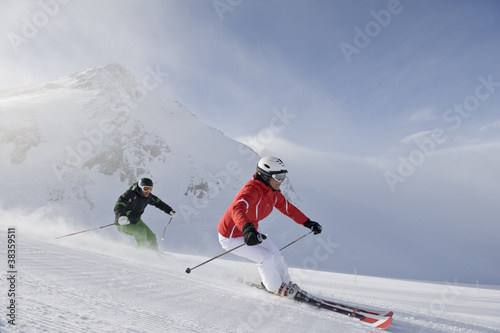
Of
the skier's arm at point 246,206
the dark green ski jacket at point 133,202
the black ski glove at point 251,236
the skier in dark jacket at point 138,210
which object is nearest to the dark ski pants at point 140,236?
the skier in dark jacket at point 138,210

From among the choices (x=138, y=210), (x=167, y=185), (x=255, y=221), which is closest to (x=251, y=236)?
(x=255, y=221)

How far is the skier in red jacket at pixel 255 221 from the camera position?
12.8ft

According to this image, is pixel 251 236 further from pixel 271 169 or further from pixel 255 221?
pixel 271 169

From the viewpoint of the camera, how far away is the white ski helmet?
4.46 meters

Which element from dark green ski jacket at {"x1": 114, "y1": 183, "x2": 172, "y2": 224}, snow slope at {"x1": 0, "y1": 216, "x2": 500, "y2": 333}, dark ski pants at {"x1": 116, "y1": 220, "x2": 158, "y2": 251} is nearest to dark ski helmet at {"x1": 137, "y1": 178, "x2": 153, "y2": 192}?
dark green ski jacket at {"x1": 114, "y1": 183, "x2": 172, "y2": 224}

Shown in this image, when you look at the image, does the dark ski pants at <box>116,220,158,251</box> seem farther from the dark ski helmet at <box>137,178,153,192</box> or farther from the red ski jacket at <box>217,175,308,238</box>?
the red ski jacket at <box>217,175,308,238</box>

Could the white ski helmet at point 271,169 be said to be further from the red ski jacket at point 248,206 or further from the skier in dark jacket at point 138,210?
the skier in dark jacket at point 138,210

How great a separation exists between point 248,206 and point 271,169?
741 mm

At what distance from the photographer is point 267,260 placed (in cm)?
400

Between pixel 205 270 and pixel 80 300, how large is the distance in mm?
4014

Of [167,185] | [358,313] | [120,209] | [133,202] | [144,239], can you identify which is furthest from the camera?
[167,185]

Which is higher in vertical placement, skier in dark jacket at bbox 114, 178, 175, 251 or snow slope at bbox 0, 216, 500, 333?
skier in dark jacket at bbox 114, 178, 175, 251

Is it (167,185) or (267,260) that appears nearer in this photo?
(267,260)

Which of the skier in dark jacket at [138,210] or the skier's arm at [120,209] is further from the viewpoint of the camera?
the skier in dark jacket at [138,210]
